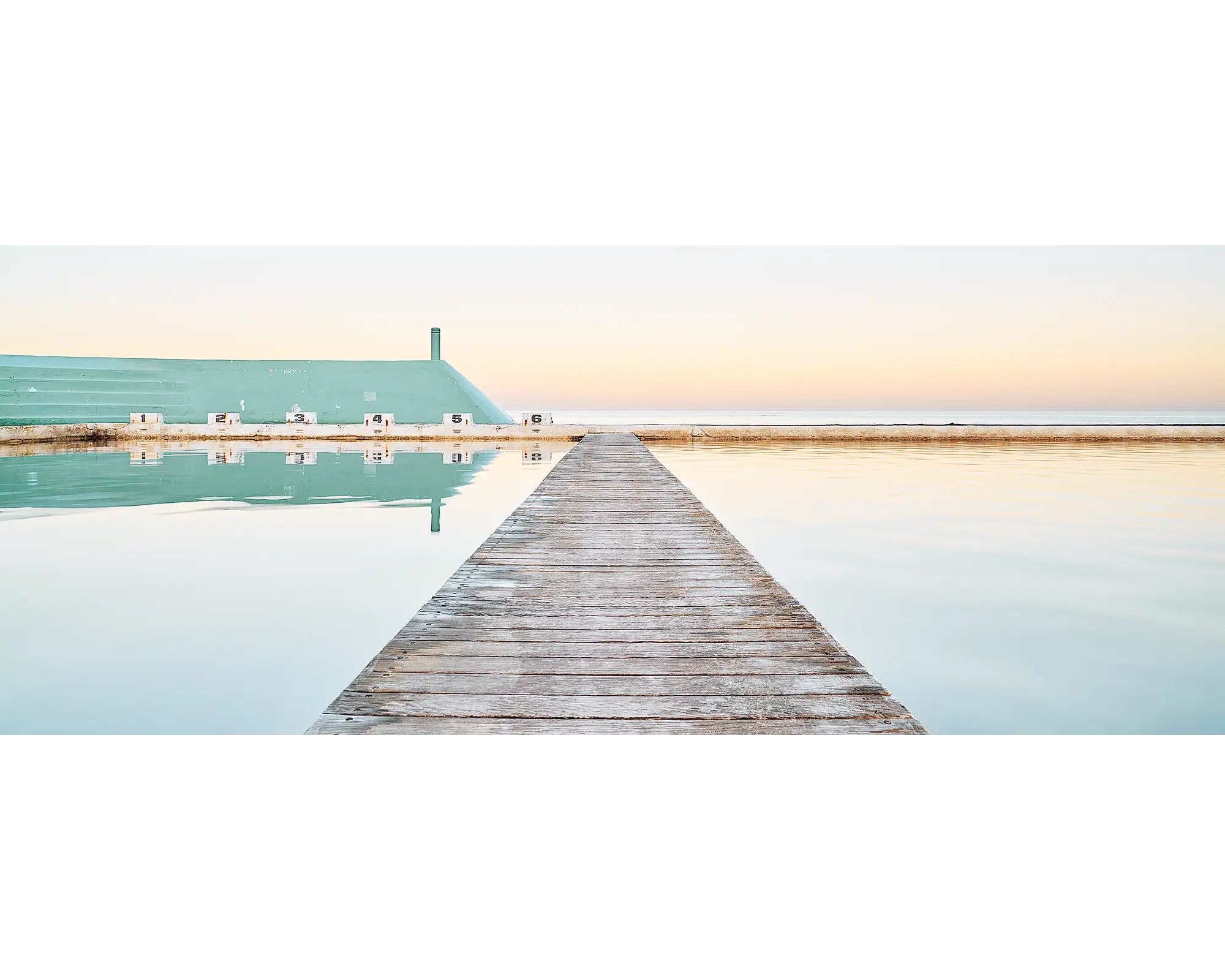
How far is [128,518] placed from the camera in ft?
32.2

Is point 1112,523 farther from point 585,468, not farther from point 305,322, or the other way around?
point 305,322

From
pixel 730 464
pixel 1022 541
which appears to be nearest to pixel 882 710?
pixel 1022 541

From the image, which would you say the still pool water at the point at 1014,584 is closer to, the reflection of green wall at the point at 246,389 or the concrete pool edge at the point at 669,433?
the concrete pool edge at the point at 669,433

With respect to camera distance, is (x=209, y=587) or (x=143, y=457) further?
(x=143, y=457)

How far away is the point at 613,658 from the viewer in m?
2.86

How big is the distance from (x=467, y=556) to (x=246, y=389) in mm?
25521

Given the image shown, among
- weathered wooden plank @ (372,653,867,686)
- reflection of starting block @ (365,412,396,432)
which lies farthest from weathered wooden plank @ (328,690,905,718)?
reflection of starting block @ (365,412,396,432)

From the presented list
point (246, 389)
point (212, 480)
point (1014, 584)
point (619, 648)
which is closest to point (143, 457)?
point (212, 480)

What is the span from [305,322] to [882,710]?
20.6 m

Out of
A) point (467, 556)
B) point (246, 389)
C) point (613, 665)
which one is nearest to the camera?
point (613, 665)

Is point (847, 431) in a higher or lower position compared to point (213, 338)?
lower

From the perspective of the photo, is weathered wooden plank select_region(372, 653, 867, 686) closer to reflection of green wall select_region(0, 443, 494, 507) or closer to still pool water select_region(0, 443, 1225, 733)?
still pool water select_region(0, 443, 1225, 733)

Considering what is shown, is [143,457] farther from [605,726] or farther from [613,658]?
[605,726]

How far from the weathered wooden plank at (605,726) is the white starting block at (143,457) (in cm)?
1760
